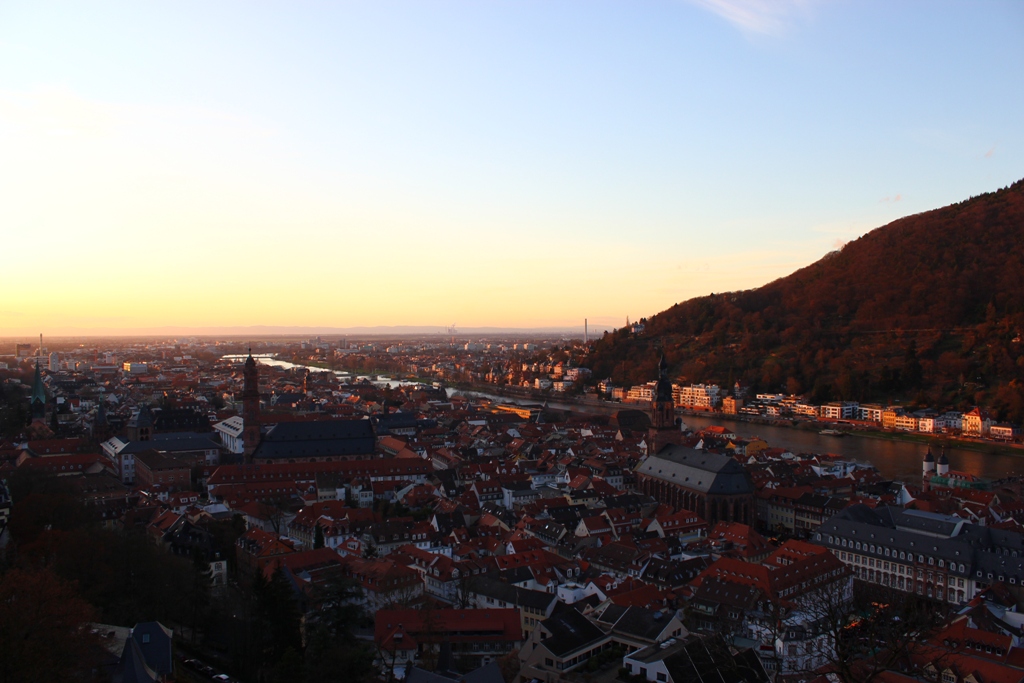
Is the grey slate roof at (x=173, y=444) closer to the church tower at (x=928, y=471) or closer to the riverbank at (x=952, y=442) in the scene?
the church tower at (x=928, y=471)

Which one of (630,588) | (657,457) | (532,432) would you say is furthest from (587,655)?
(532,432)

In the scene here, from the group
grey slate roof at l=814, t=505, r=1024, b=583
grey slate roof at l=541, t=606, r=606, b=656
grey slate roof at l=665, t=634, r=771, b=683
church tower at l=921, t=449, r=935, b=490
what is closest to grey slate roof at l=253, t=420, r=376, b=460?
grey slate roof at l=814, t=505, r=1024, b=583

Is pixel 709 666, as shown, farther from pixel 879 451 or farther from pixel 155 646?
pixel 879 451

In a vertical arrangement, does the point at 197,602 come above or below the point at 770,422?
above

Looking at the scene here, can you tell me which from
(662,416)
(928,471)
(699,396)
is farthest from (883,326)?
(662,416)

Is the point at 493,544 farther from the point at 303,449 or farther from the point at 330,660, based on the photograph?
the point at 303,449

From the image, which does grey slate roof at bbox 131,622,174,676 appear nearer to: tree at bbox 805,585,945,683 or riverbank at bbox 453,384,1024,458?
tree at bbox 805,585,945,683
